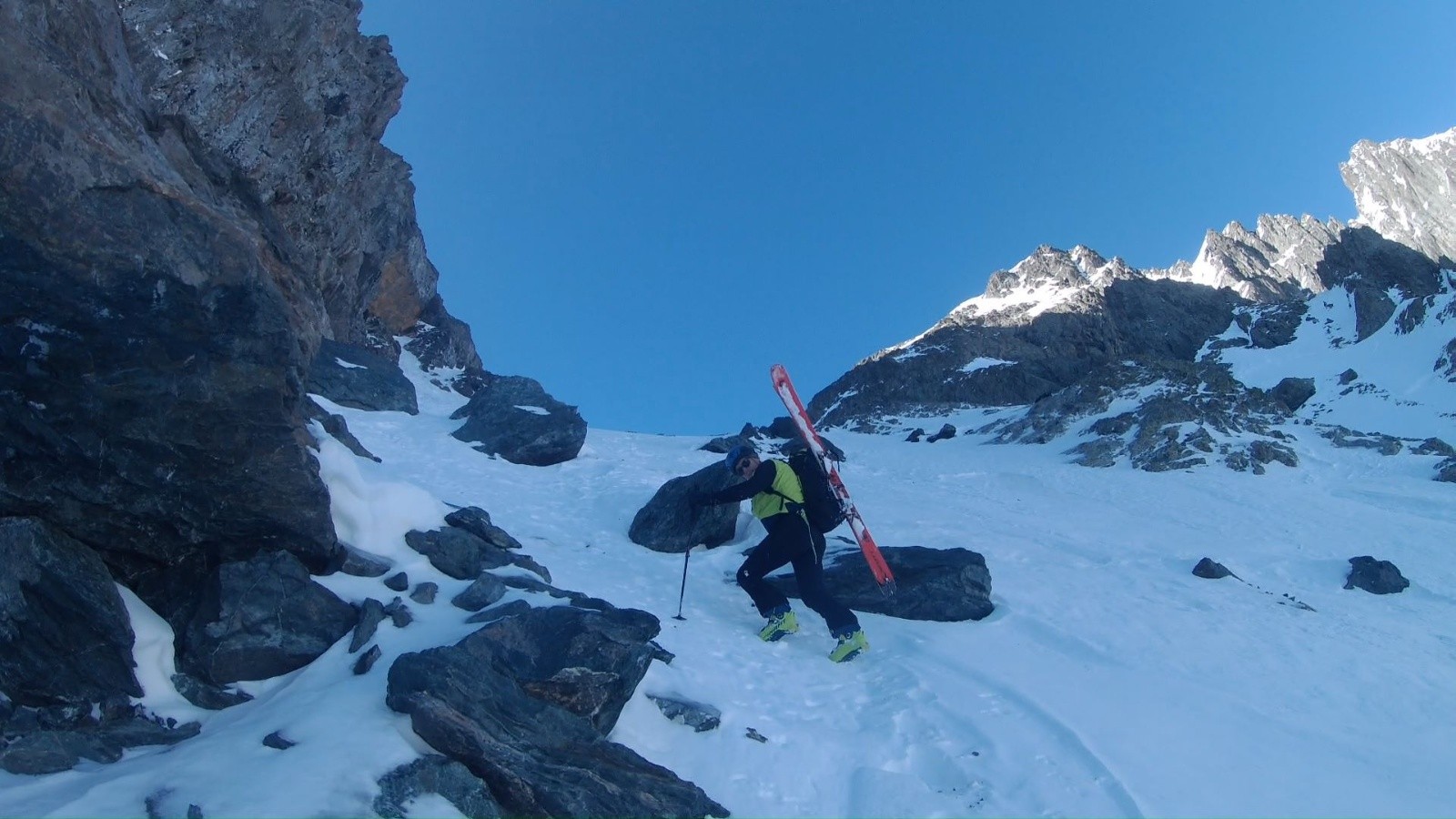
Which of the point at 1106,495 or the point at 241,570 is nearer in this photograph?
the point at 241,570

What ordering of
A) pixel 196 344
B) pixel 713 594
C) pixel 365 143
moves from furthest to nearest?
pixel 365 143 < pixel 713 594 < pixel 196 344

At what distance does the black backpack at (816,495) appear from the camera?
1022cm

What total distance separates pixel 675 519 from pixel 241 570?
26.3 ft

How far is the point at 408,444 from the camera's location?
2047 centimetres

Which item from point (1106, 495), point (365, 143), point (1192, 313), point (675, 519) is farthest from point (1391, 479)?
point (1192, 313)

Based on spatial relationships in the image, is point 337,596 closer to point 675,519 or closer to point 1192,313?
point 675,519

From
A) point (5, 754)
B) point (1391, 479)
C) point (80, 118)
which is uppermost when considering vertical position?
point (80, 118)

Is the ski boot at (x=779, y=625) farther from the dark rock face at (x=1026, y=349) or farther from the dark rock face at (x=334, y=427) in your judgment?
the dark rock face at (x=1026, y=349)

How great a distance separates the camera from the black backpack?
33.5ft

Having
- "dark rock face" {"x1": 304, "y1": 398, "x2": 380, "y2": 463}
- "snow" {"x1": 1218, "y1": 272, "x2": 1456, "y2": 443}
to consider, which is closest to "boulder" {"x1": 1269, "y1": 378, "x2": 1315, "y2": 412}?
"snow" {"x1": 1218, "y1": 272, "x2": 1456, "y2": 443}

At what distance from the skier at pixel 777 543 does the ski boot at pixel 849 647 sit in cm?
35

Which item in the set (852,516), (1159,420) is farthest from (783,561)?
(1159,420)

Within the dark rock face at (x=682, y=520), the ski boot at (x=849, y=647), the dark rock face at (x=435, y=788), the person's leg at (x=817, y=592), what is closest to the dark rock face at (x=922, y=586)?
the person's leg at (x=817, y=592)

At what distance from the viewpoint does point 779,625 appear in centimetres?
966
